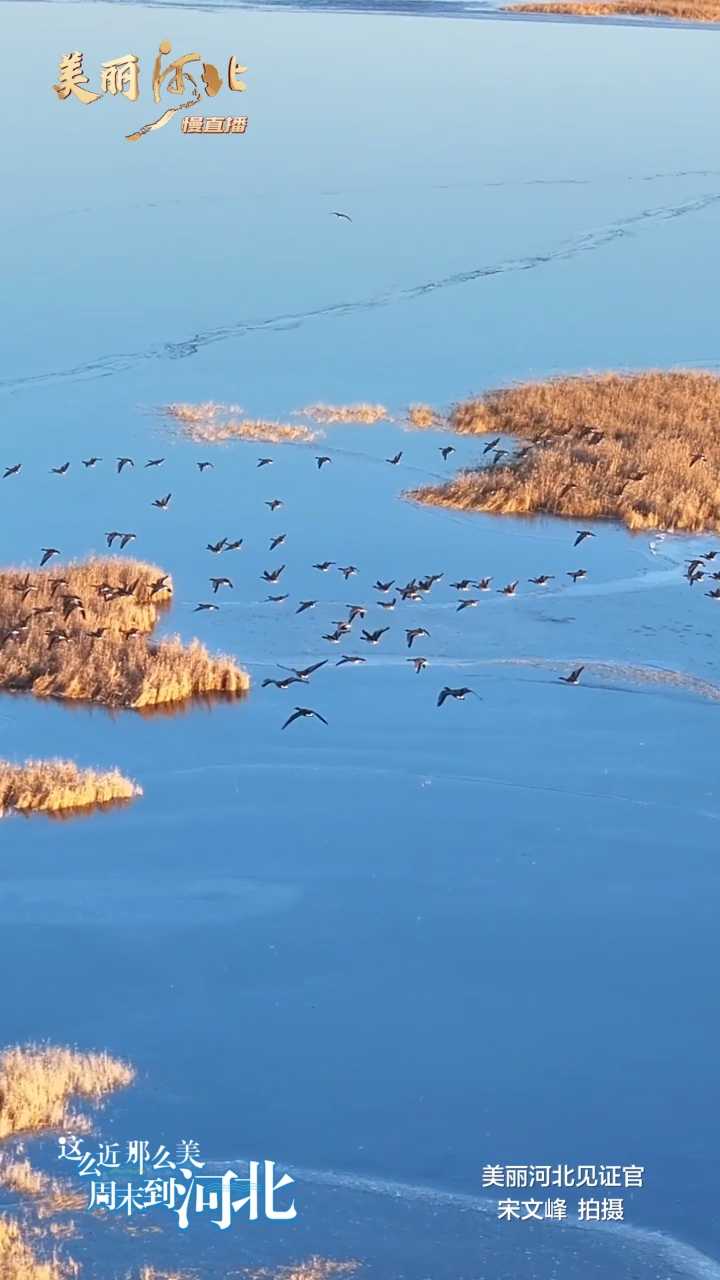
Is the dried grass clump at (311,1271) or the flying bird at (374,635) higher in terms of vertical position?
the flying bird at (374,635)

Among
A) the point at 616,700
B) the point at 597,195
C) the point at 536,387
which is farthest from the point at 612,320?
the point at 616,700

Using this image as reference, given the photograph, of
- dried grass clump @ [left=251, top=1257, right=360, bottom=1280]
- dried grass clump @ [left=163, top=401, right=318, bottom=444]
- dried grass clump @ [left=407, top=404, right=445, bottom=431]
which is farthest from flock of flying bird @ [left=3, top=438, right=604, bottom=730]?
dried grass clump @ [left=251, top=1257, right=360, bottom=1280]

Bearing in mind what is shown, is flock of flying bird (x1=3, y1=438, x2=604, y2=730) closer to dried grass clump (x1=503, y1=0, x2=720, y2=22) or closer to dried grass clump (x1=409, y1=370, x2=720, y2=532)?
dried grass clump (x1=409, y1=370, x2=720, y2=532)

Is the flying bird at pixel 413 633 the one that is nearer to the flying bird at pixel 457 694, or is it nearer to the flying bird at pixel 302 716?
the flying bird at pixel 457 694

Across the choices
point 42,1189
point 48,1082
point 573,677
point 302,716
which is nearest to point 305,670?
point 302,716

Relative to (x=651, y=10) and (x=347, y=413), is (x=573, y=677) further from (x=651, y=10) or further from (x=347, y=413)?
(x=651, y=10)

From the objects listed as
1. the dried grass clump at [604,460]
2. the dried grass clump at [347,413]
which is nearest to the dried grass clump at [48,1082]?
the dried grass clump at [604,460]
